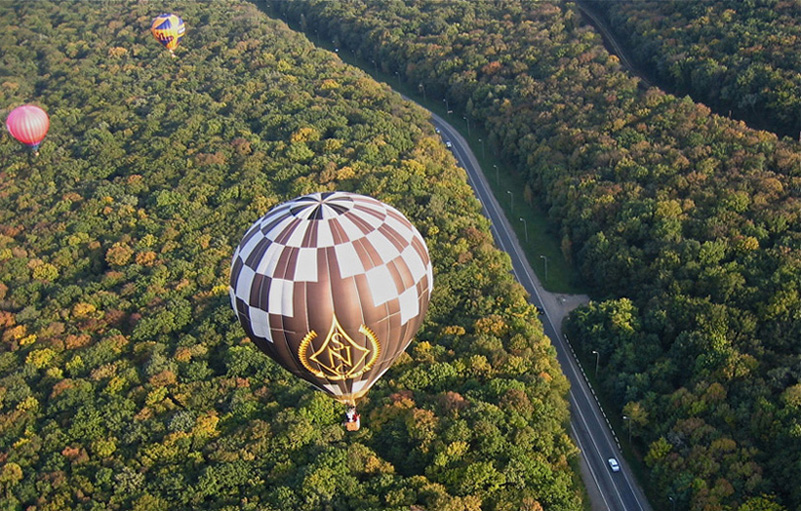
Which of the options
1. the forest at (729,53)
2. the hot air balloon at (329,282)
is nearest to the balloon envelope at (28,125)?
the hot air balloon at (329,282)

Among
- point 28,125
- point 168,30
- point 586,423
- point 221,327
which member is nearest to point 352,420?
point 221,327

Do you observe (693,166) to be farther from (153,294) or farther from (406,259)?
(153,294)

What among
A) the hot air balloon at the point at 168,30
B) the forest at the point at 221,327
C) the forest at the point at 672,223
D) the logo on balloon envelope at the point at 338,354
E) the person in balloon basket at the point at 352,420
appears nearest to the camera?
the logo on balloon envelope at the point at 338,354

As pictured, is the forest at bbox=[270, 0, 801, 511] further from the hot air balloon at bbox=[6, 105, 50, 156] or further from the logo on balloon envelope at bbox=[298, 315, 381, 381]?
the hot air balloon at bbox=[6, 105, 50, 156]

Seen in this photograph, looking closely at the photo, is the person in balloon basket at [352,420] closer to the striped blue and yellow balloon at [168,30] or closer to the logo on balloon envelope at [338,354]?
the logo on balloon envelope at [338,354]

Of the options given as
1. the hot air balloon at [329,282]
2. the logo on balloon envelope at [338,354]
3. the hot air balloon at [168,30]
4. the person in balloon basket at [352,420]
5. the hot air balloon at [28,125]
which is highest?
the hot air balloon at [329,282]

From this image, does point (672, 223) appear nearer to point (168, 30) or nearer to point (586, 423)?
point (586, 423)

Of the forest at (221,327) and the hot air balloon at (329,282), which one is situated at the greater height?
the hot air balloon at (329,282)

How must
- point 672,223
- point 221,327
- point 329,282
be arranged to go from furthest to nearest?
1. point 672,223
2. point 221,327
3. point 329,282
